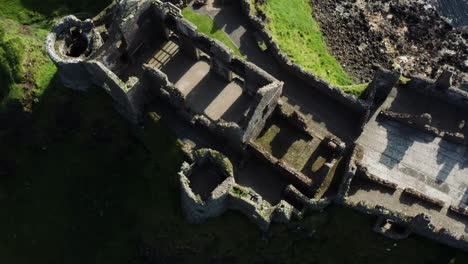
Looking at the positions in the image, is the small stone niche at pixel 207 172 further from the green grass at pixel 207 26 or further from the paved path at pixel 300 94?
the green grass at pixel 207 26

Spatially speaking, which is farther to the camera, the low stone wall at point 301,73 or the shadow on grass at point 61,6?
the shadow on grass at point 61,6

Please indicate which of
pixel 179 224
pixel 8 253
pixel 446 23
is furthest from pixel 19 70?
pixel 446 23

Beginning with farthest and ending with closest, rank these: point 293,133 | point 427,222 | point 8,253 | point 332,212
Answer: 1. point 8,253
2. point 293,133
3. point 332,212
4. point 427,222

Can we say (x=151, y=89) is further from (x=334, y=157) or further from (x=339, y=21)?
(x=339, y=21)

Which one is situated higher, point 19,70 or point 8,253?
point 19,70

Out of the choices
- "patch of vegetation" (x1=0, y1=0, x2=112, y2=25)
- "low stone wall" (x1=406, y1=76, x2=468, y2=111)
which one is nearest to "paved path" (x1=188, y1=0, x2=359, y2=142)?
"low stone wall" (x1=406, y1=76, x2=468, y2=111)

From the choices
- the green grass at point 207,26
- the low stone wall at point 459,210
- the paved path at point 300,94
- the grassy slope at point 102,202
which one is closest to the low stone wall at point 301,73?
the paved path at point 300,94
